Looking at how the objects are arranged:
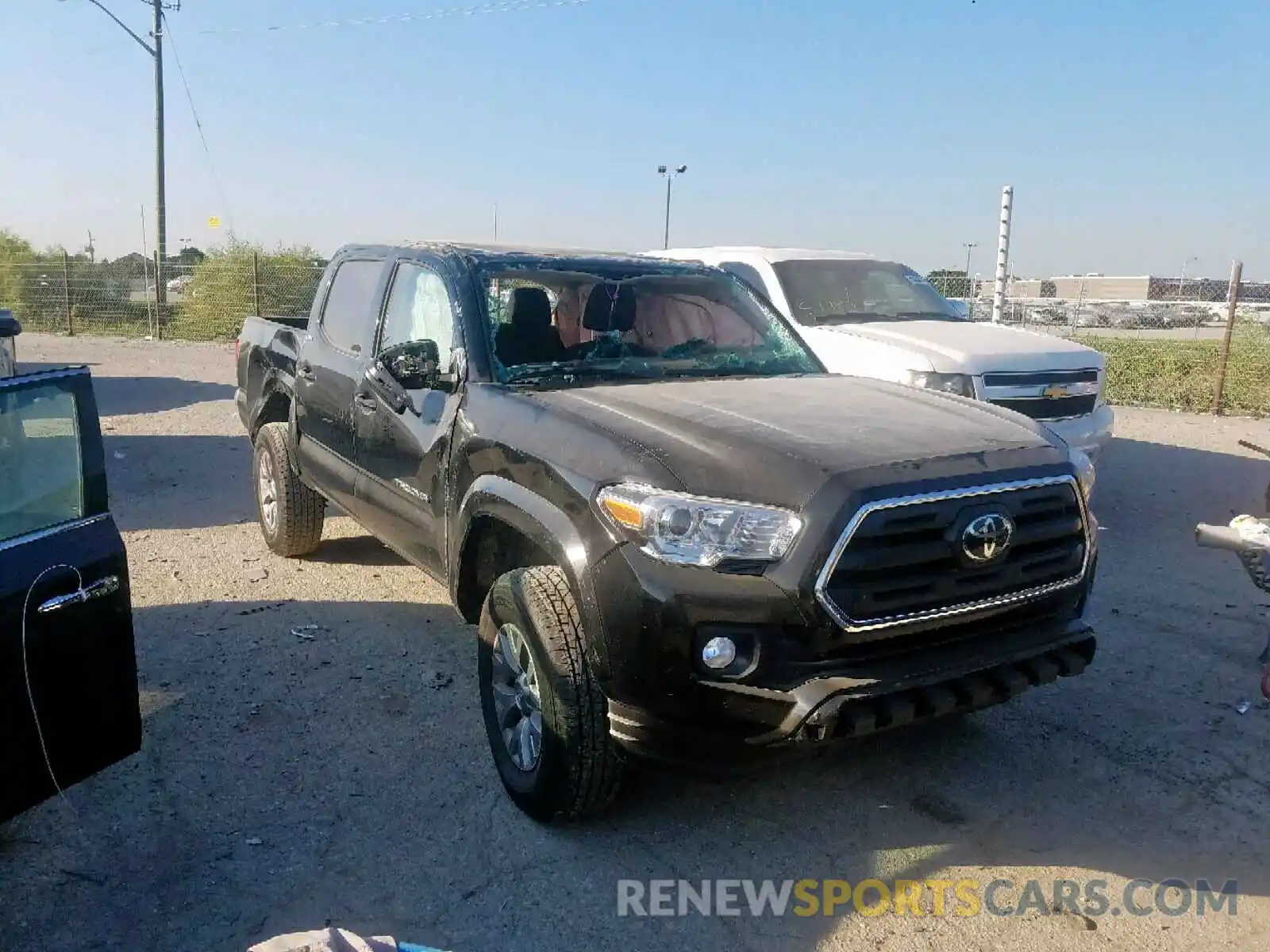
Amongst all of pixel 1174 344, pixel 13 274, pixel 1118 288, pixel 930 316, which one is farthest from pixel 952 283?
pixel 1118 288

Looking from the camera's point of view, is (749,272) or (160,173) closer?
(749,272)

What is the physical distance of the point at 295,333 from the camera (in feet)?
18.9

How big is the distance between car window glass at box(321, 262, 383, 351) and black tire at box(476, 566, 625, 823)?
2079mm

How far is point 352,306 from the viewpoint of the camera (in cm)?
511

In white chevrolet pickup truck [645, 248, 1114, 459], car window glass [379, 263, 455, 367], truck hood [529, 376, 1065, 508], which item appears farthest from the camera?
white chevrolet pickup truck [645, 248, 1114, 459]

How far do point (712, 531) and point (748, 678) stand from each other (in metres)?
0.41

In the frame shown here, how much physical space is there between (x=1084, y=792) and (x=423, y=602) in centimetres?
340

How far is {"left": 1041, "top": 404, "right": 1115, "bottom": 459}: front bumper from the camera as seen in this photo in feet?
23.3

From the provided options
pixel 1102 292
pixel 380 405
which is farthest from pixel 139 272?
pixel 1102 292

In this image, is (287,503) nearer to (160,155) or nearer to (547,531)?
(547,531)

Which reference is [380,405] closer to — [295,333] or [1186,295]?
[295,333]

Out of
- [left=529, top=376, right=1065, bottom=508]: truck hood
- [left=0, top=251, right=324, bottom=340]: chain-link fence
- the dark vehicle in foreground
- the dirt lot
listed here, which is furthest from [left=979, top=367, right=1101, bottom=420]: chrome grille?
[left=0, top=251, right=324, bottom=340]: chain-link fence

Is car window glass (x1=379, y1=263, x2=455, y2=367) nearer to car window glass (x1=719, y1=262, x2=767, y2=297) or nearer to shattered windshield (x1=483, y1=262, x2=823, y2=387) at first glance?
shattered windshield (x1=483, y1=262, x2=823, y2=387)

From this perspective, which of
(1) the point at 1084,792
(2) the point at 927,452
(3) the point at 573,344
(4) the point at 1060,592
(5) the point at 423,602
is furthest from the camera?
(5) the point at 423,602
